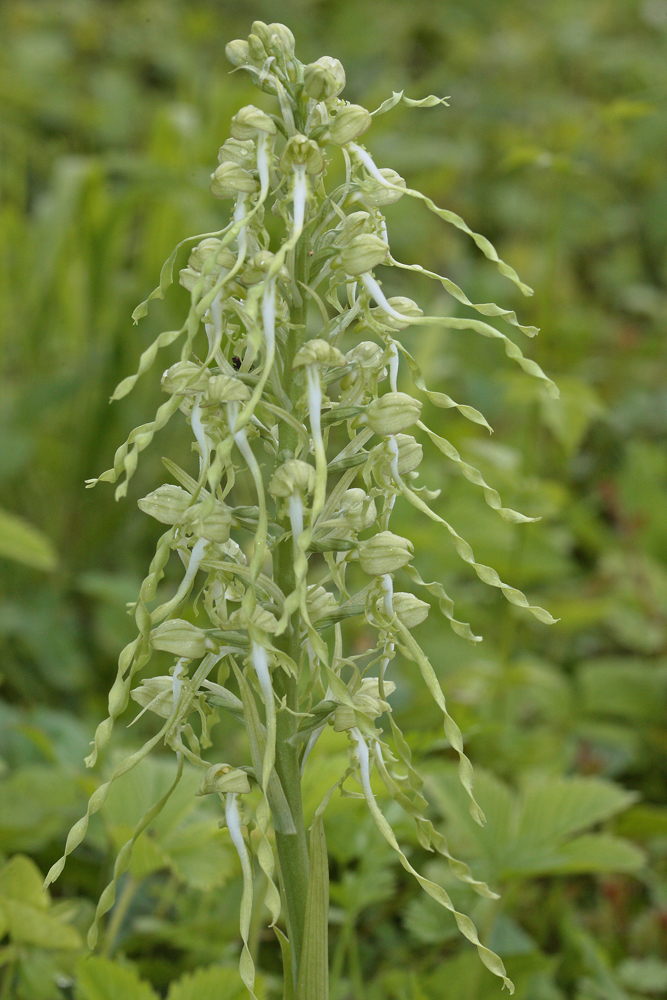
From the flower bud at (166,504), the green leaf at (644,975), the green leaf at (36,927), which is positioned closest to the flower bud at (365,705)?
the flower bud at (166,504)

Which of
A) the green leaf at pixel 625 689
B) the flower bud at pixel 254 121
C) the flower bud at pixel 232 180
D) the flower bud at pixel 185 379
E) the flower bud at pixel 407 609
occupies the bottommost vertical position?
the green leaf at pixel 625 689

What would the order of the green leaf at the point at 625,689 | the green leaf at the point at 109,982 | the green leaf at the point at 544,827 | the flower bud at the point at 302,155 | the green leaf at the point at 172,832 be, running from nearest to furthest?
the flower bud at the point at 302,155
the green leaf at the point at 109,982
the green leaf at the point at 172,832
the green leaf at the point at 544,827
the green leaf at the point at 625,689

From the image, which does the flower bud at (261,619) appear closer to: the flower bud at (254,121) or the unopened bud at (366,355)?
the unopened bud at (366,355)

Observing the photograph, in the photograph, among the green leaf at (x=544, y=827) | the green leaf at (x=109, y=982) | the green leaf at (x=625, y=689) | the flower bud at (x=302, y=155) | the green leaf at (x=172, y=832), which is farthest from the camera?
the green leaf at (x=625, y=689)

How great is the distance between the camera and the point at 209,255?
728mm

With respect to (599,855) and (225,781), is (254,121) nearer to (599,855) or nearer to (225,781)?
(225,781)

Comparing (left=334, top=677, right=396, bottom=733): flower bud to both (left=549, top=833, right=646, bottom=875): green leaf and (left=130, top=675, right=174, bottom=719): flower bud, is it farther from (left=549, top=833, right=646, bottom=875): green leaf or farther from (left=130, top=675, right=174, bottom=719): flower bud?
(left=549, top=833, right=646, bottom=875): green leaf

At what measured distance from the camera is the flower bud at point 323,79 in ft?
2.36

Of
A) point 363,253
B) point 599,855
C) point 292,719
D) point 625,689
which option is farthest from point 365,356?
point 625,689

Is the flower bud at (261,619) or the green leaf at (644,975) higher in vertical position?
the flower bud at (261,619)

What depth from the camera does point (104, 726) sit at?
2.35 ft

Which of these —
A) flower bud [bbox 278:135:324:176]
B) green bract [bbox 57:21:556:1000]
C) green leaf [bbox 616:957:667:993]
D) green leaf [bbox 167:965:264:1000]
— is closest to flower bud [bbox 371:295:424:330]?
green bract [bbox 57:21:556:1000]

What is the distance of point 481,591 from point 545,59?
323 cm

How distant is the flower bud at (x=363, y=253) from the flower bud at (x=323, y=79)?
0.11 metres
